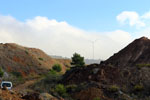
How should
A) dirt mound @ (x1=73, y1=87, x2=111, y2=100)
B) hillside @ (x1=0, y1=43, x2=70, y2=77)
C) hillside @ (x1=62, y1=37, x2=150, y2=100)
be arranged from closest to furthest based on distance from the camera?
dirt mound @ (x1=73, y1=87, x2=111, y2=100)
hillside @ (x1=62, y1=37, x2=150, y2=100)
hillside @ (x1=0, y1=43, x2=70, y2=77)

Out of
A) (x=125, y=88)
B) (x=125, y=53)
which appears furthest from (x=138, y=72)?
(x=125, y=53)

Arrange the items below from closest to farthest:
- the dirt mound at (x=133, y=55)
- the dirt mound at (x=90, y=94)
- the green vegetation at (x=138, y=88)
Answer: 1. the dirt mound at (x=90, y=94)
2. the green vegetation at (x=138, y=88)
3. the dirt mound at (x=133, y=55)

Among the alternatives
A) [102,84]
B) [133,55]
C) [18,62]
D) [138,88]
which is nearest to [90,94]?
[102,84]

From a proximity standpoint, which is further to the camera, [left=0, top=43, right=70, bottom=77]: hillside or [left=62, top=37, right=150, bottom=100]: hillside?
[left=0, top=43, right=70, bottom=77]: hillside

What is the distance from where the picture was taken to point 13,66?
67.6 meters

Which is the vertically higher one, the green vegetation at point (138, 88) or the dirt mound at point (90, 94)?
the green vegetation at point (138, 88)

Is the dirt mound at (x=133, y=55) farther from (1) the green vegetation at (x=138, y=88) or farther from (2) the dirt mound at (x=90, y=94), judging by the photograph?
(2) the dirt mound at (x=90, y=94)

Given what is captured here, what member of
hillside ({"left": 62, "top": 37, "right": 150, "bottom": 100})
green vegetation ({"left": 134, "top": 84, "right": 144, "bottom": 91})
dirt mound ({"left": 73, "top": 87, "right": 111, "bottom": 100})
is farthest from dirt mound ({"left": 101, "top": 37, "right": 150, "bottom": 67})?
dirt mound ({"left": 73, "top": 87, "right": 111, "bottom": 100})

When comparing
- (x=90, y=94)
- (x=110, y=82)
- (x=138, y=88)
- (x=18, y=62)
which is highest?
(x=18, y=62)

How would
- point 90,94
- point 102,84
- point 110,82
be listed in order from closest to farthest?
point 90,94
point 102,84
point 110,82

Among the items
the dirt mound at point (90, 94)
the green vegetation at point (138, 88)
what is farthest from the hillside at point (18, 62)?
the green vegetation at point (138, 88)

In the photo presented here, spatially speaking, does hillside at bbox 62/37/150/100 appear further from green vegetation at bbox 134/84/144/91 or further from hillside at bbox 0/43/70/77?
hillside at bbox 0/43/70/77

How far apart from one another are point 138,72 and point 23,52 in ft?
179

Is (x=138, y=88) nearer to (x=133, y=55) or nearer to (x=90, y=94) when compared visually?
(x=90, y=94)
